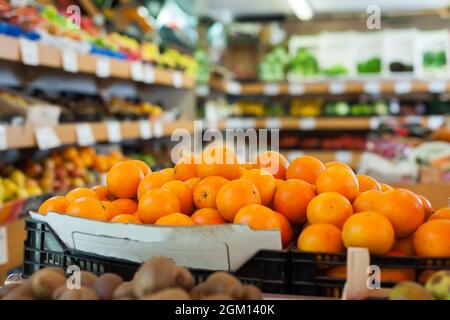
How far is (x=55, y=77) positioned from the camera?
13.1ft

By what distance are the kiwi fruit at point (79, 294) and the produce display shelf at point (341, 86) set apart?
533cm

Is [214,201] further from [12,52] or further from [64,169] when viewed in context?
[64,169]

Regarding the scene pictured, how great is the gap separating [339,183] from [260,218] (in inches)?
8.4

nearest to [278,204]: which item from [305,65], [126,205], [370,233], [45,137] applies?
[370,233]

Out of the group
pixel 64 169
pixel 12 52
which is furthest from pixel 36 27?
pixel 64 169

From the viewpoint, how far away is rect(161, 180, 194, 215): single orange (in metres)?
1.32

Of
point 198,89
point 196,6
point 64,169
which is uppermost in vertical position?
point 196,6

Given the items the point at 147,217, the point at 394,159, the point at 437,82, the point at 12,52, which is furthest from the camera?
the point at 437,82

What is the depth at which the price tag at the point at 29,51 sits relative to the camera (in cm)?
266

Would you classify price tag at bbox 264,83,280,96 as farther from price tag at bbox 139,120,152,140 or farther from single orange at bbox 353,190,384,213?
single orange at bbox 353,190,384,213

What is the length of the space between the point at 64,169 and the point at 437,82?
4.51 metres

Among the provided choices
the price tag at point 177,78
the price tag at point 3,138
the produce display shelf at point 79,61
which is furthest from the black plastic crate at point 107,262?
the price tag at point 177,78

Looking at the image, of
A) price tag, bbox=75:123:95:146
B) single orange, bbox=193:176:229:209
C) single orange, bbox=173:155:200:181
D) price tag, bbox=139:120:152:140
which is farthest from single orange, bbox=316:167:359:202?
price tag, bbox=139:120:152:140

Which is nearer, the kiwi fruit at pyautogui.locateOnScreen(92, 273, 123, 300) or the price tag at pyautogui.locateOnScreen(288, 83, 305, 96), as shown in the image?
the kiwi fruit at pyautogui.locateOnScreen(92, 273, 123, 300)
